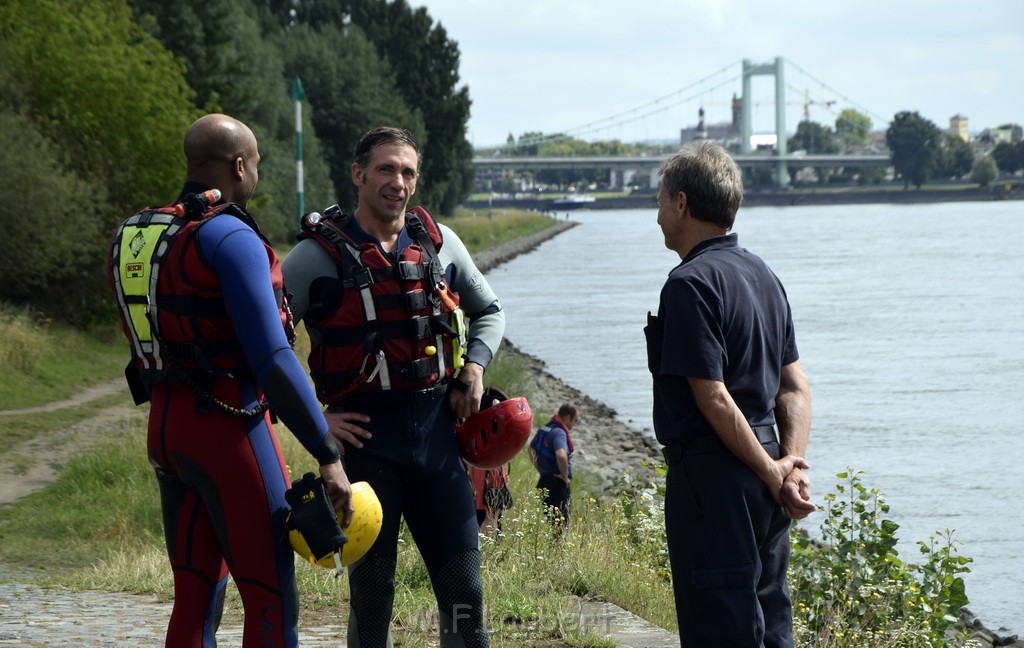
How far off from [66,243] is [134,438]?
869 cm

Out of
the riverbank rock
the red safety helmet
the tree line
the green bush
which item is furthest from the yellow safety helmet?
the tree line

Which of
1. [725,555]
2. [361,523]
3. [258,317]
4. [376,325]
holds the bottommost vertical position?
→ [725,555]

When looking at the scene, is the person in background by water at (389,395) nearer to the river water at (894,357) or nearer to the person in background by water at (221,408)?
the person in background by water at (221,408)

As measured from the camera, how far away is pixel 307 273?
4.25 m

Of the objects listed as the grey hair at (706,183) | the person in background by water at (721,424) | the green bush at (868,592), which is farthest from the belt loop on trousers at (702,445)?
the green bush at (868,592)

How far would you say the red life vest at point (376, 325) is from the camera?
4.22 metres

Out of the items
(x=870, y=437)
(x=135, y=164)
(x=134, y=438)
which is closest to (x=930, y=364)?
(x=870, y=437)

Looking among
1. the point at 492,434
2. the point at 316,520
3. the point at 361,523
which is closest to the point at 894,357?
the point at 492,434

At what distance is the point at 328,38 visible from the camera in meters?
63.1

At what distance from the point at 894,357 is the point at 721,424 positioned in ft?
104

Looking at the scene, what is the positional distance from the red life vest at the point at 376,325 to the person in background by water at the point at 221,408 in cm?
54

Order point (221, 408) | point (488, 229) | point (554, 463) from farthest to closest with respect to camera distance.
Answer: point (488, 229) → point (554, 463) → point (221, 408)

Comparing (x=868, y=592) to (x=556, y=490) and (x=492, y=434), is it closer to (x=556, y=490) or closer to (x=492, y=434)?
(x=492, y=434)

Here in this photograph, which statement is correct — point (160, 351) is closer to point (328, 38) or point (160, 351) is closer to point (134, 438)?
point (134, 438)
